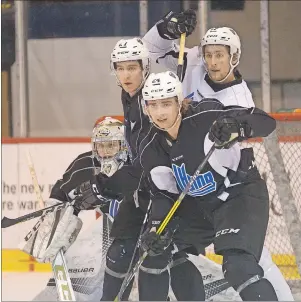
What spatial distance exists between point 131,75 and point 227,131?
602mm

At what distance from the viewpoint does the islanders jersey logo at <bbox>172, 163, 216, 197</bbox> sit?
312 centimetres

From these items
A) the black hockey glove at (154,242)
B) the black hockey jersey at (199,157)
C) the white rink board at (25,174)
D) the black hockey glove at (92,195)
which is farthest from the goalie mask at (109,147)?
the white rink board at (25,174)

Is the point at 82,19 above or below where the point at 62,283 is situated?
above

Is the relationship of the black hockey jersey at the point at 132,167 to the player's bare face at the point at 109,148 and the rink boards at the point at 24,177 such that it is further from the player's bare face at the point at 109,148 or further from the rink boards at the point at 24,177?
the rink boards at the point at 24,177

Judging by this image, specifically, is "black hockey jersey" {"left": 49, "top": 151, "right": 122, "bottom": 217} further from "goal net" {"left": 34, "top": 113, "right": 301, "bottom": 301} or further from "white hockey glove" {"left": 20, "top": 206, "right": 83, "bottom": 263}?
"goal net" {"left": 34, "top": 113, "right": 301, "bottom": 301}

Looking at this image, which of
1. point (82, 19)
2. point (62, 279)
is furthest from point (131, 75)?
point (82, 19)

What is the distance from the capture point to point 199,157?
10.2 ft

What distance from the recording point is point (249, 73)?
499cm

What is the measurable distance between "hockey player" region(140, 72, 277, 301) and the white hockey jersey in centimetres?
17

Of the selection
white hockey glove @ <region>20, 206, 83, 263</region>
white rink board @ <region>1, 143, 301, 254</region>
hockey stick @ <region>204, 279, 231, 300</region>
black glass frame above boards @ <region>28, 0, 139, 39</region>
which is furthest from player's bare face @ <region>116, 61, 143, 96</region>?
black glass frame above boards @ <region>28, 0, 139, 39</region>

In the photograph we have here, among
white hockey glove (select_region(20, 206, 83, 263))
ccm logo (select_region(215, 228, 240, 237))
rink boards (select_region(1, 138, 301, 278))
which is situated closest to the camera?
ccm logo (select_region(215, 228, 240, 237))

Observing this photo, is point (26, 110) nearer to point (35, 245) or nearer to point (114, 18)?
point (114, 18)

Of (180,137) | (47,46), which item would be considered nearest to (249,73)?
(47,46)

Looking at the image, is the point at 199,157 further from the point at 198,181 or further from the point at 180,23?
the point at 180,23
